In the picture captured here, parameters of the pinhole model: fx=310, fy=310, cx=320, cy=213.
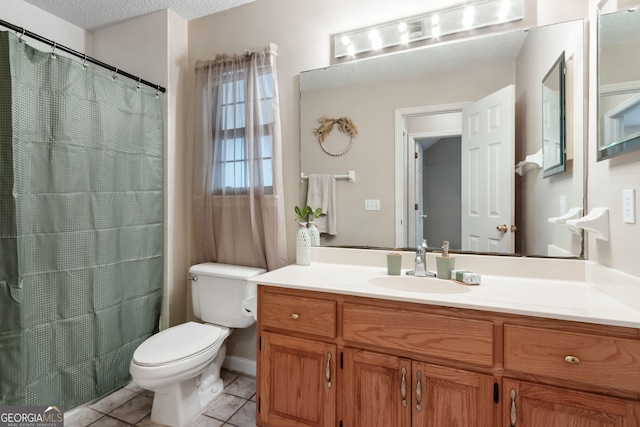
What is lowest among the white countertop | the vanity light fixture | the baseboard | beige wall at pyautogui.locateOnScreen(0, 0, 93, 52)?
the baseboard

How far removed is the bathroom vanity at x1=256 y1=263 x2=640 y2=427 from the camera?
3.16ft

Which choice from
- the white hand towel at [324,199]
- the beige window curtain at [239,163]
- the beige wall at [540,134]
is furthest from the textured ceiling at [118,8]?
the beige wall at [540,134]

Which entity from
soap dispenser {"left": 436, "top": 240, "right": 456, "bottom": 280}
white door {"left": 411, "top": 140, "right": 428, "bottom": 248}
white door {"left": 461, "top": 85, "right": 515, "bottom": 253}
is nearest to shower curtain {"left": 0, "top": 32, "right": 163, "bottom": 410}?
white door {"left": 411, "top": 140, "right": 428, "bottom": 248}

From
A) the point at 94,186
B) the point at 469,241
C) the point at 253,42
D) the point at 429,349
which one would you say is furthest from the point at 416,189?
the point at 94,186

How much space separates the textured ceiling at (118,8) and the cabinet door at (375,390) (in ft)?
7.47

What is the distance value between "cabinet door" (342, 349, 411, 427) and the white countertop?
0.86 feet

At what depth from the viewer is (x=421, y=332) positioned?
3.84ft

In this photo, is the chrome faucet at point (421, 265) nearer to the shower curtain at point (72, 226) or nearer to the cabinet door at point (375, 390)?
the cabinet door at point (375, 390)

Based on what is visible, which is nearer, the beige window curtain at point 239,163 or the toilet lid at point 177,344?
the toilet lid at point 177,344

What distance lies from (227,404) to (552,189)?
2074mm

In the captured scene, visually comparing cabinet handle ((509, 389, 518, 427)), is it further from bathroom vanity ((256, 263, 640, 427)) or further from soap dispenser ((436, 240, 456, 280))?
soap dispenser ((436, 240, 456, 280))

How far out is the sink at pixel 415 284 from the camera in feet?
4.74

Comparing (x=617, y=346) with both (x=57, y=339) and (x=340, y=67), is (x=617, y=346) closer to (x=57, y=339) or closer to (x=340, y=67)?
(x=340, y=67)

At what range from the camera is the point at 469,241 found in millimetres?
1590
